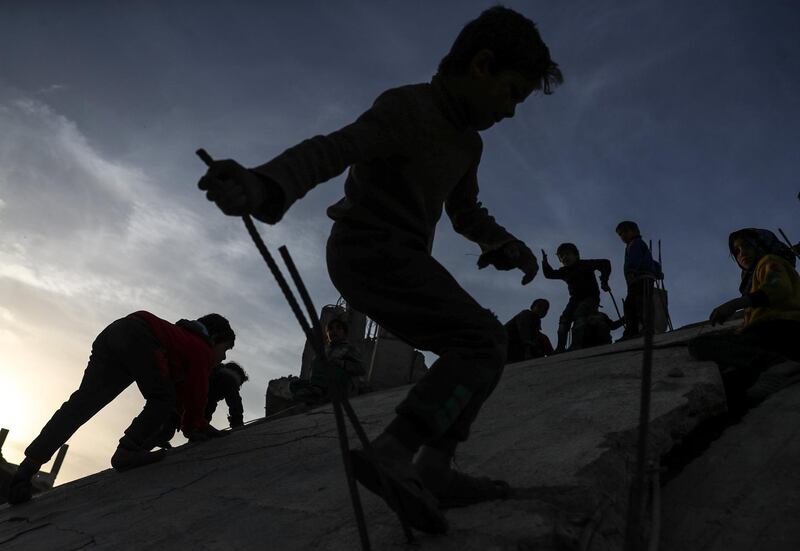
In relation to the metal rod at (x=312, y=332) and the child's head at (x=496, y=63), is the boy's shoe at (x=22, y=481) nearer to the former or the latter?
the metal rod at (x=312, y=332)

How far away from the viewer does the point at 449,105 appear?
1444 millimetres

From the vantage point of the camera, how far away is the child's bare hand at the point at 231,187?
3.15 ft

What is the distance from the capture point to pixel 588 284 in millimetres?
5566

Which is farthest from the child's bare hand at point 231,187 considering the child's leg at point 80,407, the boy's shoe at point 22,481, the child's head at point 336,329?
the child's head at point 336,329

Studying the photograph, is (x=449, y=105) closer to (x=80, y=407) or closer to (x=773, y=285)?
(x=773, y=285)

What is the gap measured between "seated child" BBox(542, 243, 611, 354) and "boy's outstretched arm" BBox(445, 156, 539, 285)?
13.1ft

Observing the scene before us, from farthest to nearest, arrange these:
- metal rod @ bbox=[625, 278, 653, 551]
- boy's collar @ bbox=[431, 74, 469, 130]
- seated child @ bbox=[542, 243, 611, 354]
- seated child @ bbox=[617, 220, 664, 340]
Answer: seated child @ bbox=[542, 243, 611, 354] → seated child @ bbox=[617, 220, 664, 340] → boy's collar @ bbox=[431, 74, 469, 130] → metal rod @ bbox=[625, 278, 653, 551]

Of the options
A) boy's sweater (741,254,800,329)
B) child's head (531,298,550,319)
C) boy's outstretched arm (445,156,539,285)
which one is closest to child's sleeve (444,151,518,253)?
boy's outstretched arm (445,156,539,285)

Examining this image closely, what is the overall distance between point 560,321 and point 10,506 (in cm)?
464

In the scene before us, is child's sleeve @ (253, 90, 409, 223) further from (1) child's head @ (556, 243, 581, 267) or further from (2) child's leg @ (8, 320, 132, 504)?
(1) child's head @ (556, 243, 581, 267)

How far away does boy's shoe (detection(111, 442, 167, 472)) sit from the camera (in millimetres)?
2951

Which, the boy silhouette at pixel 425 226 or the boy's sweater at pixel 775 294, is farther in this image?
the boy's sweater at pixel 775 294

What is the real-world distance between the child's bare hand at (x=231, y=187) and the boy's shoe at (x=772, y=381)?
6.17 feet

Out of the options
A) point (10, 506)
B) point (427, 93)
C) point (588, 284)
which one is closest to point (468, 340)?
point (427, 93)
